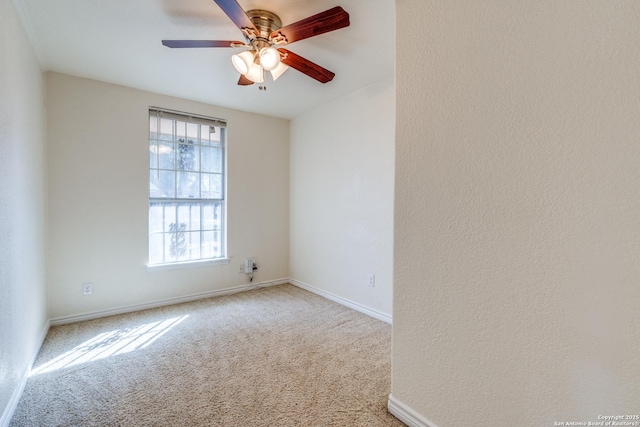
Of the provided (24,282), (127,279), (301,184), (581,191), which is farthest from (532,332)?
(127,279)

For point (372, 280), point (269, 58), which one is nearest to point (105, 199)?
point (269, 58)

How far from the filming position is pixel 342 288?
3.49 m

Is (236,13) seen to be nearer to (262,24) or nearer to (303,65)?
(262,24)

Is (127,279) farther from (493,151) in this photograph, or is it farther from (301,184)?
(493,151)

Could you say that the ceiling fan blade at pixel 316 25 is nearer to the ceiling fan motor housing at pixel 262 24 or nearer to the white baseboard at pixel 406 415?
the ceiling fan motor housing at pixel 262 24

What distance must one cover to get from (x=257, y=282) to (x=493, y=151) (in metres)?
3.51

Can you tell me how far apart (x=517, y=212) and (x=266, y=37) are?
1786 mm

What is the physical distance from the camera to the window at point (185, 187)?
11.1 ft

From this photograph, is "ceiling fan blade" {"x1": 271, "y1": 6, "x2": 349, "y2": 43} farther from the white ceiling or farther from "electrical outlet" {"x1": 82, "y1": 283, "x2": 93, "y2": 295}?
"electrical outlet" {"x1": 82, "y1": 283, "x2": 93, "y2": 295}

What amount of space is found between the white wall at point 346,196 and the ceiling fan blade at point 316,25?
136cm

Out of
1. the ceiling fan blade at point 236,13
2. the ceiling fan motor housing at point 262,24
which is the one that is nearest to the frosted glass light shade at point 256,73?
the ceiling fan motor housing at point 262,24

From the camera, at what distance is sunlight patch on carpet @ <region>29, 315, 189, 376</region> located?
7.01ft

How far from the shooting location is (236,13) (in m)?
1.57

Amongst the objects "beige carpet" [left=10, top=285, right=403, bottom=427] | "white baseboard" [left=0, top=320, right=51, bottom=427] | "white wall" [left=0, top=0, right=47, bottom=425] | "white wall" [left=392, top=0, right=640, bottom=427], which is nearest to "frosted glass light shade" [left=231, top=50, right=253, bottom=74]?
"white wall" [left=392, top=0, right=640, bottom=427]
